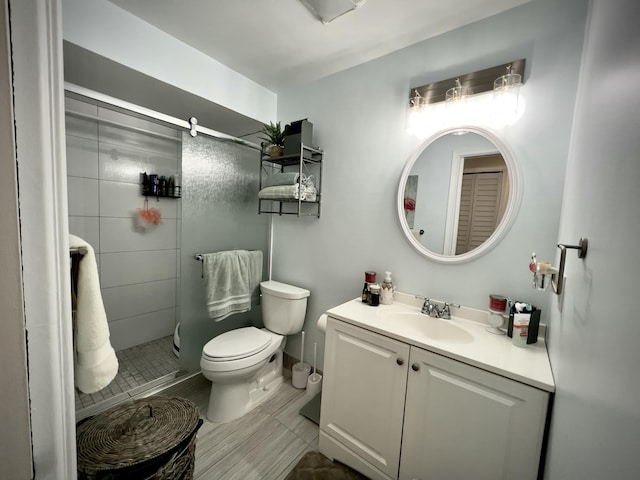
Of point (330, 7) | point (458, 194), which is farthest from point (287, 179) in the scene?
point (458, 194)

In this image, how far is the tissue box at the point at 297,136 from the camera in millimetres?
1856

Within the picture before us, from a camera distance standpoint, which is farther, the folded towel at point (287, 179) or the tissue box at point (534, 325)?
the folded towel at point (287, 179)

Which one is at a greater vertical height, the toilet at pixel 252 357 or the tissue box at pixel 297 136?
the tissue box at pixel 297 136

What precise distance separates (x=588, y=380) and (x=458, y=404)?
60 cm

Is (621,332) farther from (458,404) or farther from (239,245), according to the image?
(239,245)

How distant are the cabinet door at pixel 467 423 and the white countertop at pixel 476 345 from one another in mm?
36

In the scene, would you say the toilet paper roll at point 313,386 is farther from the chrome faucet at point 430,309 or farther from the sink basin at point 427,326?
the chrome faucet at point 430,309

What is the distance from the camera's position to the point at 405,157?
1614 mm

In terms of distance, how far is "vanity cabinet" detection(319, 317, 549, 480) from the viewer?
92 cm

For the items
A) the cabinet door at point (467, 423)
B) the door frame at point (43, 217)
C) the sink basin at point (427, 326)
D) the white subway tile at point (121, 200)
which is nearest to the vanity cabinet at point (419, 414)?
the cabinet door at point (467, 423)

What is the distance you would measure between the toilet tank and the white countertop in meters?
0.58

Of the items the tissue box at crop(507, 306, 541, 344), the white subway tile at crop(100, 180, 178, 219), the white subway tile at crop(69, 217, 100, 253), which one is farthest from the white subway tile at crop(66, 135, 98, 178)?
the tissue box at crop(507, 306, 541, 344)

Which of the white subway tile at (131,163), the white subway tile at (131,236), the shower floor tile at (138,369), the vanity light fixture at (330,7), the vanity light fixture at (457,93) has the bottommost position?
the shower floor tile at (138,369)

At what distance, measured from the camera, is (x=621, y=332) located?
16.5 inches
